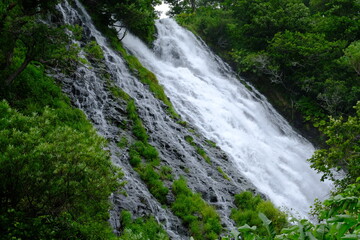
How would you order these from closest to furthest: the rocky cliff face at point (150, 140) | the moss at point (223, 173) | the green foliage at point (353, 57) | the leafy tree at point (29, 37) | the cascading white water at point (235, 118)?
the leafy tree at point (29, 37), the rocky cliff face at point (150, 140), the moss at point (223, 173), the cascading white water at point (235, 118), the green foliage at point (353, 57)

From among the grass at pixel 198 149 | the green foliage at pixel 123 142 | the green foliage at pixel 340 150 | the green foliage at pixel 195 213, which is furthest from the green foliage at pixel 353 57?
the green foliage at pixel 123 142

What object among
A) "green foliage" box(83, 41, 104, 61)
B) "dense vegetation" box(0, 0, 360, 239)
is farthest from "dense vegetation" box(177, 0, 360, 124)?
"green foliage" box(83, 41, 104, 61)

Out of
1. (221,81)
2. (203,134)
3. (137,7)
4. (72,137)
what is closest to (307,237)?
(72,137)

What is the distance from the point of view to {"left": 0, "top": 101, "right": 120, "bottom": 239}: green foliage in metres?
4.37

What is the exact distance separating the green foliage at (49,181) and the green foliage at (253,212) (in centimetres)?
572

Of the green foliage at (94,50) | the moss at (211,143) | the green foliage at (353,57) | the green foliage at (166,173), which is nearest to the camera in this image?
the green foliage at (94,50)

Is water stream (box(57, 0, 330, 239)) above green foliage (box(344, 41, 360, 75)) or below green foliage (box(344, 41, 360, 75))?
below

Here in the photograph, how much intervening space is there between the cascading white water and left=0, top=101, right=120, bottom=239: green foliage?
10387mm

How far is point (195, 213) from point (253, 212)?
2.28 meters

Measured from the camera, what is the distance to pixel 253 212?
10125 mm

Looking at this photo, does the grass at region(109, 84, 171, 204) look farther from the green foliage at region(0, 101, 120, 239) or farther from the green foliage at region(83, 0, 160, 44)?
the green foliage at region(83, 0, 160, 44)

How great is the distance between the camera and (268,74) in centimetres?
2766

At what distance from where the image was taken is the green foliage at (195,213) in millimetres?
8562

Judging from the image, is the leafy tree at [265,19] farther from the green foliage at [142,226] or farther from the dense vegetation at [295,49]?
the green foliage at [142,226]
